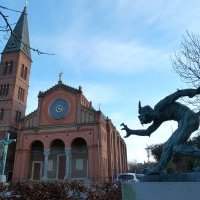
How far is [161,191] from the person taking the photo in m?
4.42

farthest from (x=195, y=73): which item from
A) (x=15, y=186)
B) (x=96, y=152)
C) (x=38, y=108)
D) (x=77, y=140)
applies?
(x=38, y=108)

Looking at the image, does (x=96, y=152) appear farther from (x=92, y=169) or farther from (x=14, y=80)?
(x=14, y=80)

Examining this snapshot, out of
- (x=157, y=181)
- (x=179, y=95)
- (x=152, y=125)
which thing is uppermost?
(x=179, y=95)

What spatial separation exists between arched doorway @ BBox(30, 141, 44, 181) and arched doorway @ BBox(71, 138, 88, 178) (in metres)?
→ 4.99

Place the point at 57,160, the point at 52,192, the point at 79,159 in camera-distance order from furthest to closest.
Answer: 1. the point at 57,160
2. the point at 79,159
3. the point at 52,192

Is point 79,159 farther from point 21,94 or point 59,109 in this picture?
point 21,94

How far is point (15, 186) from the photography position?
28.8 ft

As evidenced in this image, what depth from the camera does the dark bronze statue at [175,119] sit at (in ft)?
15.9

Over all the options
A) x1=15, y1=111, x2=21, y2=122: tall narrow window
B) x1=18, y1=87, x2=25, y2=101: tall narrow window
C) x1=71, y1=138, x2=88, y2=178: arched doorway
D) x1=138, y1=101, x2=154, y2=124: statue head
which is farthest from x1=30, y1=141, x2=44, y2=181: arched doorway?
x1=138, y1=101, x2=154, y2=124: statue head

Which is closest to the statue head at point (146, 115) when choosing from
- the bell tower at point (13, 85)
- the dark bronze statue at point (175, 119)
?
the dark bronze statue at point (175, 119)

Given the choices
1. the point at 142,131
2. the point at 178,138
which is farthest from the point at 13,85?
the point at 178,138

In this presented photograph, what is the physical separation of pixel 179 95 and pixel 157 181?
1626 mm

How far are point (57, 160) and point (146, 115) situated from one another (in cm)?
3553

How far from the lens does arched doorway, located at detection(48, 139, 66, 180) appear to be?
38094 millimetres
